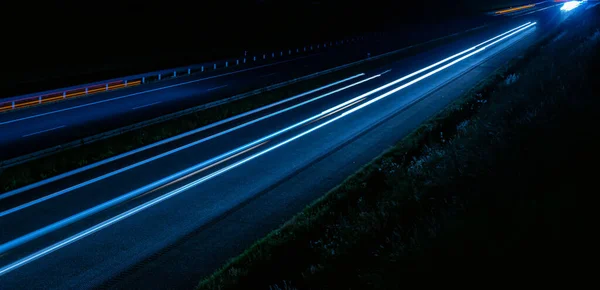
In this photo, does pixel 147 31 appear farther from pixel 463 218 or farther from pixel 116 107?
pixel 463 218

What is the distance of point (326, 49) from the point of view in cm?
4900

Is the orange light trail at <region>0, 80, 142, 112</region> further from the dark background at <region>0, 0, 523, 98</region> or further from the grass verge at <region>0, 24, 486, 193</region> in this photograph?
the grass verge at <region>0, 24, 486, 193</region>

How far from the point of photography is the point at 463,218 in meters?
6.17

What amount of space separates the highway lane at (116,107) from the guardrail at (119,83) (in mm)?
844

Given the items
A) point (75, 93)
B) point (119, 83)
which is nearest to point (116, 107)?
point (75, 93)

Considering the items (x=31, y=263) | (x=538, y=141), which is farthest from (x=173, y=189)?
(x=538, y=141)

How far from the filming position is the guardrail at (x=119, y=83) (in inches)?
928

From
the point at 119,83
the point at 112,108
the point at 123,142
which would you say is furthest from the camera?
the point at 119,83

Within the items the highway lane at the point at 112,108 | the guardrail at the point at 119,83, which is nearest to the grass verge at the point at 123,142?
the highway lane at the point at 112,108

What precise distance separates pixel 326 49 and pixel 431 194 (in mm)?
42504

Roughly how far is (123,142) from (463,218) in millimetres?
13344

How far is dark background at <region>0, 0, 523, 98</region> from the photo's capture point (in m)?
36.3

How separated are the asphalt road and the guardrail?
1224cm

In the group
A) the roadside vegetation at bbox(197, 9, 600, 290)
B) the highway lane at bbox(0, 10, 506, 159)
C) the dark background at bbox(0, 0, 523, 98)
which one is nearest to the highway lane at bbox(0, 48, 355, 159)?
the highway lane at bbox(0, 10, 506, 159)
